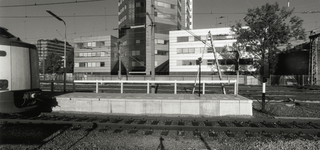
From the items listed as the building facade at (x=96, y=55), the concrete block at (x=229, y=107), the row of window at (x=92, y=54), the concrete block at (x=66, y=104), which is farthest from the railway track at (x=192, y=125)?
the row of window at (x=92, y=54)

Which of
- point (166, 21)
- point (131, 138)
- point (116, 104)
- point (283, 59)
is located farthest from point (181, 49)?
point (131, 138)

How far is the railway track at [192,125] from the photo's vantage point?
654cm

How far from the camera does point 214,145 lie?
5.48m

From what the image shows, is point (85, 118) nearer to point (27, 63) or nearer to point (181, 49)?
point (27, 63)

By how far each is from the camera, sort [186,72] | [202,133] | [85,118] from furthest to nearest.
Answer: [186,72] → [85,118] → [202,133]

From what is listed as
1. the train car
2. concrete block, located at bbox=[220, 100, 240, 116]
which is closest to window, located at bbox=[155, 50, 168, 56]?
concrete block, located at bbox=[220, 100, 240, 116]

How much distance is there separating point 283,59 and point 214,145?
1989 inches

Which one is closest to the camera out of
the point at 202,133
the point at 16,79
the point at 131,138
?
the point at 131,138

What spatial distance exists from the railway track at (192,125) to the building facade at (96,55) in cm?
5408

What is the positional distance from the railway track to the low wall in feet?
2.70

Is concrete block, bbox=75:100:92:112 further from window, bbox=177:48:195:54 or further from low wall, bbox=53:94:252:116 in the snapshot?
window, bbox=177:48:195:54

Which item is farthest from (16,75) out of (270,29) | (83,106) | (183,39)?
(183,39)

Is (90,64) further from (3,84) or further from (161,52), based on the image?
(3,84)

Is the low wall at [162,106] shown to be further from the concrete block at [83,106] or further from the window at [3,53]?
the window at [3,53]
